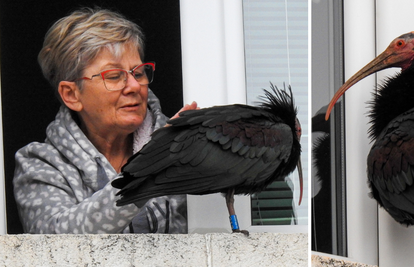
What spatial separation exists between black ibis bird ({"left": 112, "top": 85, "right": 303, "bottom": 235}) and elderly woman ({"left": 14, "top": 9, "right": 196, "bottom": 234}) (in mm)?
309

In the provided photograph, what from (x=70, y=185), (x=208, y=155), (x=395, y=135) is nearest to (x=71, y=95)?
(x=70, y=185)

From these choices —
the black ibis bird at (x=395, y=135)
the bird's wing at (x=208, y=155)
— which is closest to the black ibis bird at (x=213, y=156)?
the bird's wing at (x=208, y=155)

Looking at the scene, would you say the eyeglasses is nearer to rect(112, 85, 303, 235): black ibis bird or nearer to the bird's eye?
rect(112, 85, 303, 235): black ibis bird

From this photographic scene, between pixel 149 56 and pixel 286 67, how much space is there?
575 millimetres

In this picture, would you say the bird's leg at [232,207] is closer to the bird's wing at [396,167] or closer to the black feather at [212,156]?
the black feather at [212,156]

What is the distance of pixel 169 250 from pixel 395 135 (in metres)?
0.86

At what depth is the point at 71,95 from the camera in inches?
104

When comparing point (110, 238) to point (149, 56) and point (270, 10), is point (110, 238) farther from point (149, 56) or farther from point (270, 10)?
point (270, 10)

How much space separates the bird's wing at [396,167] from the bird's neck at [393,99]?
0.24 feet

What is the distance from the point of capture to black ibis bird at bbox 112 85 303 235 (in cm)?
216

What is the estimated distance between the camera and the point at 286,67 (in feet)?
9.25

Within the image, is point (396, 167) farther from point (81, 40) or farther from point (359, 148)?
point (81, 40)

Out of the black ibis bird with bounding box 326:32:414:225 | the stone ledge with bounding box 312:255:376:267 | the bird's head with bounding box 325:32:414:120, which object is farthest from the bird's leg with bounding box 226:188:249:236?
the bird's head with bounding box 325:32:414:120

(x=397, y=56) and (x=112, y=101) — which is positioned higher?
(x=397, y=56)
